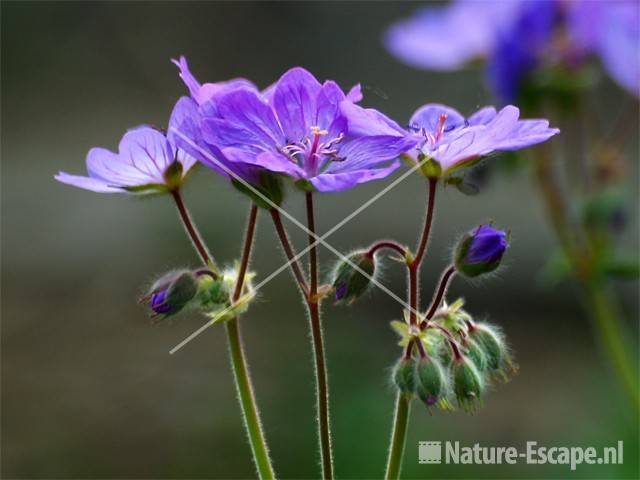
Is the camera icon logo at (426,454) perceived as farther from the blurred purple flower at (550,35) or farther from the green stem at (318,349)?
the blurred purple flower at (550,35)

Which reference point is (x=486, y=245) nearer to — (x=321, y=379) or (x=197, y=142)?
(x=321, y=379)

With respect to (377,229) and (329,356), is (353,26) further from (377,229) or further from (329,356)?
(329,356)

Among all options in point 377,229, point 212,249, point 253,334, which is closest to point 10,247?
point 212,249

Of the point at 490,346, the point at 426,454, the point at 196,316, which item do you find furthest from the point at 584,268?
the point at 196,316

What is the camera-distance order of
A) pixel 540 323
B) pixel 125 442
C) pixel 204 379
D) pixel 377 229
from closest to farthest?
pixel 125 442, pixel 204 379, pixel 540 323, pixel 377 229

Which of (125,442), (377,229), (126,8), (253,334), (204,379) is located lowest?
(125,442)

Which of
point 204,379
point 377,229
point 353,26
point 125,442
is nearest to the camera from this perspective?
point 125,442

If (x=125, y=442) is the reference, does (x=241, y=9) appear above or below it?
above
